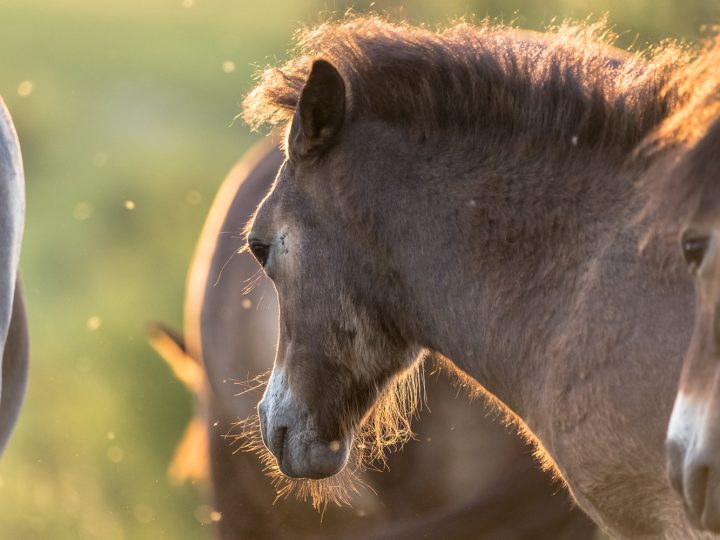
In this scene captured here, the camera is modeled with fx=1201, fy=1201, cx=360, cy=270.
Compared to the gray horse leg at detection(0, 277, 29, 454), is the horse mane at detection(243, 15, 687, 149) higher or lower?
higher

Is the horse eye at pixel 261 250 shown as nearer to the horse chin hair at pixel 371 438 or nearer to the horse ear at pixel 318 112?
the horse ear at pixel 318 112

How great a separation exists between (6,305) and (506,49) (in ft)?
6.01

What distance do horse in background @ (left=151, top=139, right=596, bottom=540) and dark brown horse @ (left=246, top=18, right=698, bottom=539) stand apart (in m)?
0.99

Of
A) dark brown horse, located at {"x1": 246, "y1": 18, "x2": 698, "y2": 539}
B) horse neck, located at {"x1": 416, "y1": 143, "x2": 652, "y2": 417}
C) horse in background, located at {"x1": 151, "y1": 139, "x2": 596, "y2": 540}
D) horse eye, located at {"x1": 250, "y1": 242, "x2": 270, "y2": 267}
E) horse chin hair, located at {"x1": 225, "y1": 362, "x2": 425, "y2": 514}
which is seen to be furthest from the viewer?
horse in background, located at {"x1": 151, "y1": 139, "x2": 596, "y2": 540}

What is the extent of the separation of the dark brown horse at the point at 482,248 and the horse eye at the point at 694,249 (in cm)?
17

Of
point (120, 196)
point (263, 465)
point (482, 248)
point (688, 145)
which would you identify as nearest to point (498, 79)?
point (482, 248)

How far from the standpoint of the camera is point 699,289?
2361mm

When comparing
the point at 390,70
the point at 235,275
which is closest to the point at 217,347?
the point at 235,275

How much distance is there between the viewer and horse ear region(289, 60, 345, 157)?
3201 mm

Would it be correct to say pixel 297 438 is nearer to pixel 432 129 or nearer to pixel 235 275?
pixel 432 129

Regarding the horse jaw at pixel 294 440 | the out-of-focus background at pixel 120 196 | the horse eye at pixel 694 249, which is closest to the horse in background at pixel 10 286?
the horse jaw at pixel 294 440

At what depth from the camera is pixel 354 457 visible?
4.04m

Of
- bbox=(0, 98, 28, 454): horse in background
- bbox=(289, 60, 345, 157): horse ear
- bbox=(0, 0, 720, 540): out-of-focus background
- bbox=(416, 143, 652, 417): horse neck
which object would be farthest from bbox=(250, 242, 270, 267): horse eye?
bbox=(0, 0, 720, 540): out-of-focus background

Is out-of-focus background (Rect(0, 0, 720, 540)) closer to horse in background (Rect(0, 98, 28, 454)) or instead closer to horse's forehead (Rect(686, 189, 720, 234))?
horse in background (Rect(0, 98, 28, 454))
